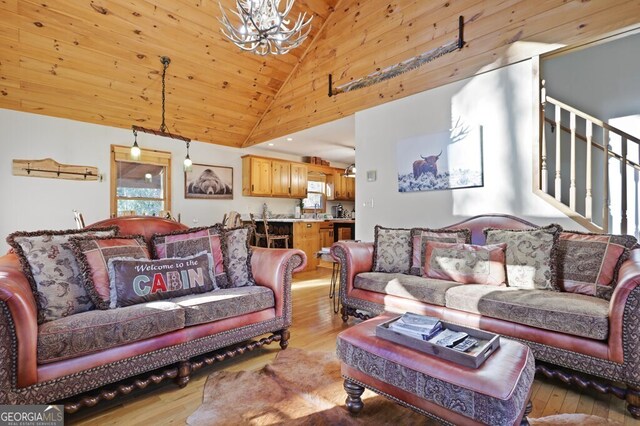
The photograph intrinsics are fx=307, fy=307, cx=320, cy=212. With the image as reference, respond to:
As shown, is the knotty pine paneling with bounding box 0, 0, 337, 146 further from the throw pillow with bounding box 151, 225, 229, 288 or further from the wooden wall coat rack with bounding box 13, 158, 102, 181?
the throw pillow with bounding box 151, 225, 229, 288

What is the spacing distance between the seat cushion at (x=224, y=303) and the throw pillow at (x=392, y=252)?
120cm

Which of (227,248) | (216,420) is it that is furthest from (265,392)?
(227,248)

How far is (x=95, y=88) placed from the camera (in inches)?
169

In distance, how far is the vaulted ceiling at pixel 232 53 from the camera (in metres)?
3.02

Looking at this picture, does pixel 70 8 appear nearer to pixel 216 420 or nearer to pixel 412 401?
pixel 216 420

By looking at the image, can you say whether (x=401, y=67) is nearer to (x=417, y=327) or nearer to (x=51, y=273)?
(x=417, y=327)

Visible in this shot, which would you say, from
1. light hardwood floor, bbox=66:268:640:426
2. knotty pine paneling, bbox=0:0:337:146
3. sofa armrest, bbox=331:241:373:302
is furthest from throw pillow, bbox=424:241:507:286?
knotty pine paneling, bbox=0:0:337:146

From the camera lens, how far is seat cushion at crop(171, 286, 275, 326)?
1978 mm

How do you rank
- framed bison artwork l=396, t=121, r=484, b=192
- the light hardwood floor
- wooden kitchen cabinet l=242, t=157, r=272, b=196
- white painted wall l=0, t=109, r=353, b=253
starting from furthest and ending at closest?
wooden kitchen cabinet l=242, t=157, r=272, b=196 < white painted wall l=0, t=109, r=353, b=253 < framed bison artwork l=396, t=121, r=484, b=192 < the light hardwood floor

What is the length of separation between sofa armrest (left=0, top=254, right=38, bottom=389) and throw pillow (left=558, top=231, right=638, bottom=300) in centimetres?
321

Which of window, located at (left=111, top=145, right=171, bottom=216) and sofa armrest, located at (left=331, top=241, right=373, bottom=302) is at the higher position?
window, located at (left=111, top=145, right=171, bottom=216)

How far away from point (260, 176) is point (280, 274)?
4.23 metres

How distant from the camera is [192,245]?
2.43 m

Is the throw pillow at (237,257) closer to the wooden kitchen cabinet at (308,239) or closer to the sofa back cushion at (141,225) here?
the sofa back cushion at (141,225)
